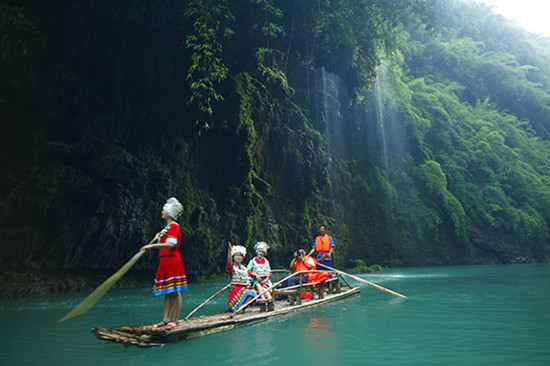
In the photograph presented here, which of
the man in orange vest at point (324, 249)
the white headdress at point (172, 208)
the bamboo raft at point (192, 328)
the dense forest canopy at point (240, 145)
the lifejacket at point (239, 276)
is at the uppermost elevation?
the dense forest canopy at point (240, 145)

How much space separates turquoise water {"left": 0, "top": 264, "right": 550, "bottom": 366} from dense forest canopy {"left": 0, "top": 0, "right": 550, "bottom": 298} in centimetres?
388

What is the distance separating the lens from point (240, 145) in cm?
1630

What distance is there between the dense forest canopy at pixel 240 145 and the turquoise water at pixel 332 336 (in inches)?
153

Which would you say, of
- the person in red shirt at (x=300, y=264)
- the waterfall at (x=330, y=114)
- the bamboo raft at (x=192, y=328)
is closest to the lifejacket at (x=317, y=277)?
the person in red shirt at (x=300, y=264)

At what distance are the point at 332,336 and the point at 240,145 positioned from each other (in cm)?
1114

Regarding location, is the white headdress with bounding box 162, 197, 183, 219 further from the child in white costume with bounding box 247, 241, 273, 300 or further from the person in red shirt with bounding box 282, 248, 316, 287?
the person in red shirt with bounding box 282, 248, 316, 287

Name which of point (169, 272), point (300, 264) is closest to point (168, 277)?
point (169, 272)

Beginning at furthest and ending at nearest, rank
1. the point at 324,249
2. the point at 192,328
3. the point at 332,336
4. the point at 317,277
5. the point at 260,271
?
the point at 324,249 < the point at 317,277 < the point at 260,271 < the point at 332,336 < the point at 192,328

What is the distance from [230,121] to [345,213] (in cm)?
1117

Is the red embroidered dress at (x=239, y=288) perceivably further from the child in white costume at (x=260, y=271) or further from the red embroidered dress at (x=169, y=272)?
the red embroidered dress at (x=169, y=272)

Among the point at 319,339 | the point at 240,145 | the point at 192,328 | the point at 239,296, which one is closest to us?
the point at 192,328

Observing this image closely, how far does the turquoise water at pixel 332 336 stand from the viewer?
4809 mm

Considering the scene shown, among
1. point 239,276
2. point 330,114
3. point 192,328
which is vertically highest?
point 330,114

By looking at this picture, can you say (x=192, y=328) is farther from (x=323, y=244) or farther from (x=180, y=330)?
(x=323, y=244)
